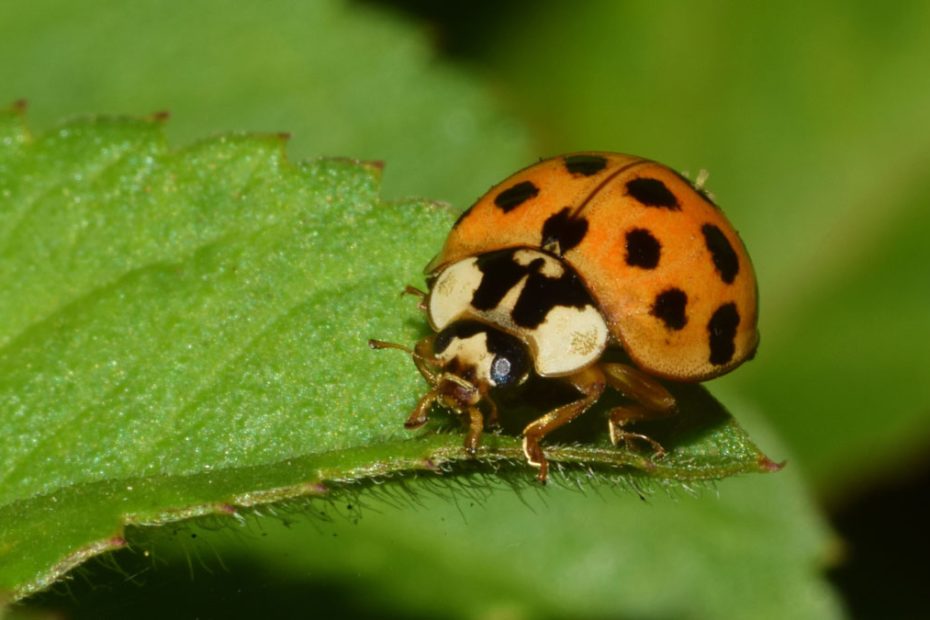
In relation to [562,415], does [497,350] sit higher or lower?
higher

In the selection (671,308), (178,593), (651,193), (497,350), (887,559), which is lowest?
(887,559)

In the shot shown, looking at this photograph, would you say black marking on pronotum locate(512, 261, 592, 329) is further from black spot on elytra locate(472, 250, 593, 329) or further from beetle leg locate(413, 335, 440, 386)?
beetle leg locate(413, 335, 440, 386)

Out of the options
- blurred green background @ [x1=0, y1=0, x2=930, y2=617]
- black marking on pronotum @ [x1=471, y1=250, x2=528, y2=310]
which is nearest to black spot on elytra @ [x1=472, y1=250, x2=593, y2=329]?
black marking on pronotum @ [x1=471, y1=250, x2=528, y2=310]

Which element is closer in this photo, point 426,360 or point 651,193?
point 426,360

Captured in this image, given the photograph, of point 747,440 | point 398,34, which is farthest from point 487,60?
point 747,440

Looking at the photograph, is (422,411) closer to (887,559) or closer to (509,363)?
(509,363)

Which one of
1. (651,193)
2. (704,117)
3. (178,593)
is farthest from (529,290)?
(704,117)
